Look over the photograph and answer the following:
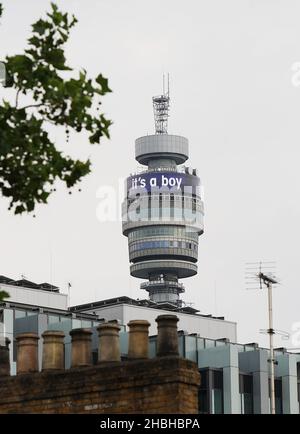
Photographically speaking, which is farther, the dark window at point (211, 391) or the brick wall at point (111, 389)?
the dark window at point (211, 391)

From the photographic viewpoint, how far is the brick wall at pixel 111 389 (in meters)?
25.5

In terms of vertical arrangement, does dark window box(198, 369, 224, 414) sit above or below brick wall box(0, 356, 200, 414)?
above

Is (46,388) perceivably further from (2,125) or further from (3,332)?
(3,332)

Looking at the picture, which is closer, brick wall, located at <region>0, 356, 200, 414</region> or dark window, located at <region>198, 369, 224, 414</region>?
brick wall, located at <region>0, 356, 200, 414</region>

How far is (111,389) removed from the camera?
26.2 metres

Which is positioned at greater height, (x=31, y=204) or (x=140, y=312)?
(x=140, y=312)

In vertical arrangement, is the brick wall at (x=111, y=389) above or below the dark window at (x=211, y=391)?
below

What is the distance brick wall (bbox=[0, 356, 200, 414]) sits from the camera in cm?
2547

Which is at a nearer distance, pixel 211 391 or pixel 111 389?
pixel 111 389
